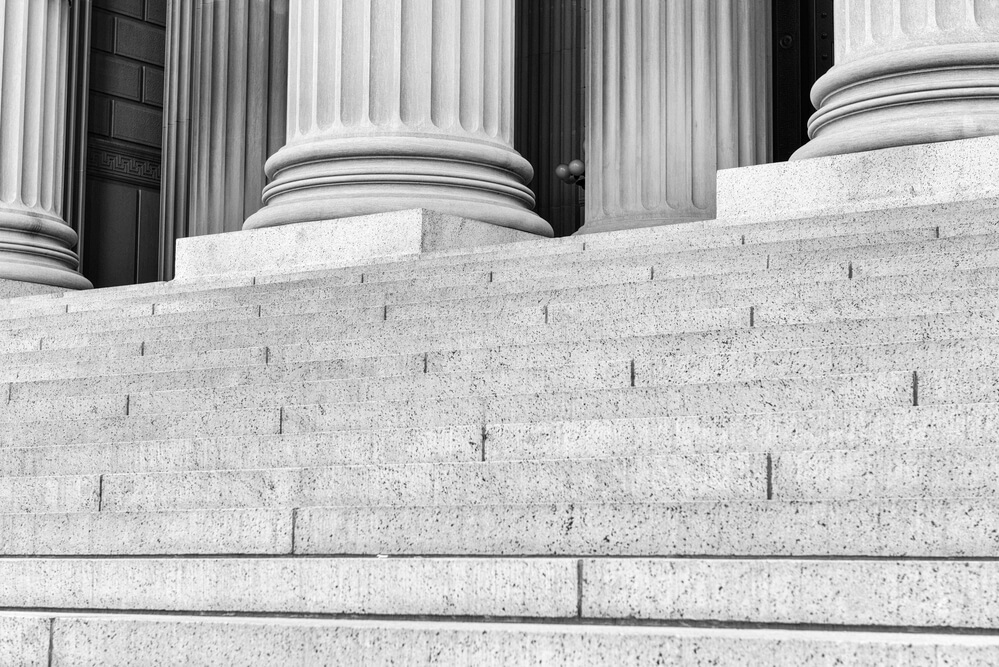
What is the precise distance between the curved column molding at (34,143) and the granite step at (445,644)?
14420mm

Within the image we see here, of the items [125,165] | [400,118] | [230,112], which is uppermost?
[125,165]

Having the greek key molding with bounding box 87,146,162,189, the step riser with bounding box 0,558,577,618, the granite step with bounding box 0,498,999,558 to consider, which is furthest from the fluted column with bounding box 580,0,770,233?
the step riser with bounding box 0,558,577,618

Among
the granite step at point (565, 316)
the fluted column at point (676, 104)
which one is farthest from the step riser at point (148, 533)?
the fluted column at point (676, 104)

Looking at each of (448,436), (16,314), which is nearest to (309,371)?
(448,436)

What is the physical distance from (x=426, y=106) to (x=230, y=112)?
1021cm

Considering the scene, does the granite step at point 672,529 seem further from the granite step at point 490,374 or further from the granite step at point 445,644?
the granite step at point 490,374

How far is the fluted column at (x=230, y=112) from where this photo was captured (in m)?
26.2

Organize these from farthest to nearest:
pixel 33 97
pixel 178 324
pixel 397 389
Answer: pixel 33 97
pixel 178 324
pixel 397 389

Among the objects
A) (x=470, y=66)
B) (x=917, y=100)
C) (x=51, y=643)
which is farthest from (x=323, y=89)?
(x=51, y=643)

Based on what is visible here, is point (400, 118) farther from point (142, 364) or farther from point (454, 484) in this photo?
point (454, 484)

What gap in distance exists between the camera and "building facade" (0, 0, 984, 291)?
14797 millimetres

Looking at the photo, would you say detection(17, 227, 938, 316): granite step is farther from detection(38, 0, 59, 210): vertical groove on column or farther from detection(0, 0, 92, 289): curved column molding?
detection(38, 0, 59, 210): vertical groove on column

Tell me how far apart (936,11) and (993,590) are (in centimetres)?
985

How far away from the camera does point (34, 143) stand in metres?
22.3
